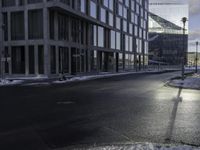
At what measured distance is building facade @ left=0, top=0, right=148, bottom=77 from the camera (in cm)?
4200

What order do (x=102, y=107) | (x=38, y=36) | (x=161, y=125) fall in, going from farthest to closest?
(x=38, y=36), (x=102, y=107), (x=161, y=125)

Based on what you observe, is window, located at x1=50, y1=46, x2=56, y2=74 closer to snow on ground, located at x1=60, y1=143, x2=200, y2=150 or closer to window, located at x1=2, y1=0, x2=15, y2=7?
window, located at x1=2, y1=0, x2=15, y2=7

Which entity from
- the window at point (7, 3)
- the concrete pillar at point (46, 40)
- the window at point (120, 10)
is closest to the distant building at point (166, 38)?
the window at point (120, 10)

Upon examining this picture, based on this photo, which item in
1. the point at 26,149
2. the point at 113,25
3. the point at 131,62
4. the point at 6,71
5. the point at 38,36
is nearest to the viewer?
the point at 26,149

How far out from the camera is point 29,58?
4284 centimetres

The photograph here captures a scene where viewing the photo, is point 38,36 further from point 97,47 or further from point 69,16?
point 97,47

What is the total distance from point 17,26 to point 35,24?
288cm

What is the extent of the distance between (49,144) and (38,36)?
36.3m

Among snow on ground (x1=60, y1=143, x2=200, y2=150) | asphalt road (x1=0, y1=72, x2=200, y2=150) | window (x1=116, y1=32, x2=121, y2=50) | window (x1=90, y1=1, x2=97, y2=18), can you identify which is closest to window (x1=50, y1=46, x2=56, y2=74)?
window (x1=90, y1=1, x2=97, y2=18)

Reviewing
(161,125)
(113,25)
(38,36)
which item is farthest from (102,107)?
(113,25)

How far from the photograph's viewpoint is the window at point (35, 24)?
139 ft

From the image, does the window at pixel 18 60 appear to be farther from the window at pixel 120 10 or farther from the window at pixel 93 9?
the window at pixel 120 10

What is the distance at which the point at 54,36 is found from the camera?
43.3m

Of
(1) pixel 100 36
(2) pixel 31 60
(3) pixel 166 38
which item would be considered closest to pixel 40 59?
(2) pixel 31 60
